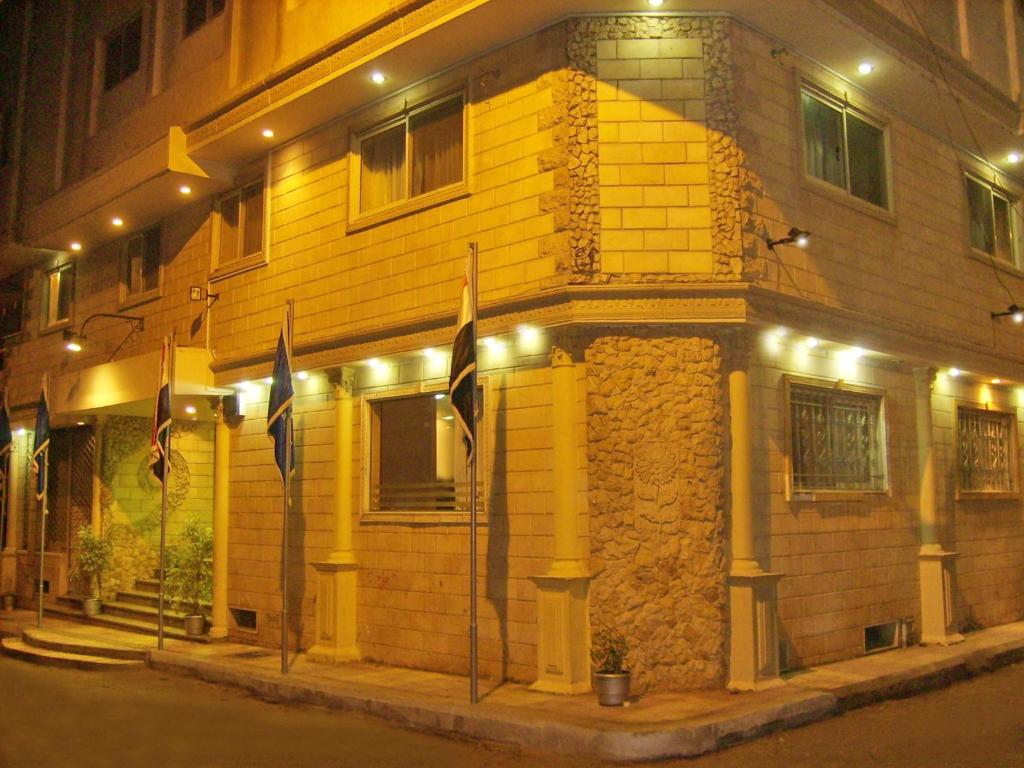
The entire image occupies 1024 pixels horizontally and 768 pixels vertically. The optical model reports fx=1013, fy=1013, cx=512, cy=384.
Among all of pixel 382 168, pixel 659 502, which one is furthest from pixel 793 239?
pixel 382 168

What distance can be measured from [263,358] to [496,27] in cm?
570

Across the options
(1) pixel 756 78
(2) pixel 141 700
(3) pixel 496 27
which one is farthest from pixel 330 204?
(2) pixel 141 700

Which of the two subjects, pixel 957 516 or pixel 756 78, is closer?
pixel 756 78

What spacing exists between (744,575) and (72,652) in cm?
969

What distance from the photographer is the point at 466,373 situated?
32.1 feet

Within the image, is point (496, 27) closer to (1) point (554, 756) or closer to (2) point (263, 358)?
(2) point (263, 358)

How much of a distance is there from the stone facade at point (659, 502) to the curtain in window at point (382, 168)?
420cm

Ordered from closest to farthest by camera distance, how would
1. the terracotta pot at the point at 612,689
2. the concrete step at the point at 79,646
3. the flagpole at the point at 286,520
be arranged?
the terracotta pot at the point at 612,689 → the flagpole at the point at 286,520 → the concrete step at the point at 79,646

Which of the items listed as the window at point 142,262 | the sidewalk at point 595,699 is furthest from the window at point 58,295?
the sidewalk at point 595,699

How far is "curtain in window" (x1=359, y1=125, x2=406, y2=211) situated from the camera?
42.8ft

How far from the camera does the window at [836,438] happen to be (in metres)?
11.6

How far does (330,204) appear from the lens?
538 inches

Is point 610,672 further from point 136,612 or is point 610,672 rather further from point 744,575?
point 136,612

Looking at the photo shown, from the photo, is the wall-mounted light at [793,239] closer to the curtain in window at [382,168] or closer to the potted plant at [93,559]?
the curtain in window at [382,168]
